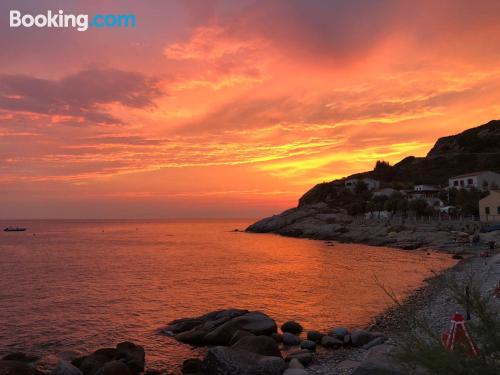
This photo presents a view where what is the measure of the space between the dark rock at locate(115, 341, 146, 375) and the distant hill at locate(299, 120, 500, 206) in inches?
5022

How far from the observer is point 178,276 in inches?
1703

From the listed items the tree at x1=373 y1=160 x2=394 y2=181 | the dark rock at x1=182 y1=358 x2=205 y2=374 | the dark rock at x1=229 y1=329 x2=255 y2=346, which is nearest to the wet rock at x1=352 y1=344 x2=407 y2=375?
the dark rock at x1=182 y1=358 x2=205 y2=374

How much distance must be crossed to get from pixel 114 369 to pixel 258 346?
5.31m

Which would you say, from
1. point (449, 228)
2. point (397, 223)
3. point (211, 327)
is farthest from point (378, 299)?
point (397, 223)

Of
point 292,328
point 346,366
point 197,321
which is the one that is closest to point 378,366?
point 346,366

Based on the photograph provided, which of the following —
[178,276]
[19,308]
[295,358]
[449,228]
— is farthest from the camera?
[449,228]

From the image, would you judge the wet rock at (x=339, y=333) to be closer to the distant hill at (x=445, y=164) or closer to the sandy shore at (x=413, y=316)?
the sandy shore at (x=413, y=316)

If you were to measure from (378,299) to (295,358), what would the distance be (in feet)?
48.8

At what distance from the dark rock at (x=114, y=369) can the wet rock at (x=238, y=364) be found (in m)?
2.79

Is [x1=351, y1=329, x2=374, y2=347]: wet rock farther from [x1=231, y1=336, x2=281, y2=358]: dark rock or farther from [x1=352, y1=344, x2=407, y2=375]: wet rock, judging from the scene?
[x1=352, y1=344, x2=407, y2=375]: wet rock

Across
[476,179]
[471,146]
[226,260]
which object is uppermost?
[471,146]

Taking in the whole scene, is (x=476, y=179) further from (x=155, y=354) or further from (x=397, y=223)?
(x=155, y=354)

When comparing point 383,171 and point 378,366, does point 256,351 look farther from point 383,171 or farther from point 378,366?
point 383,171

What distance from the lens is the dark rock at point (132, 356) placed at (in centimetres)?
1566
